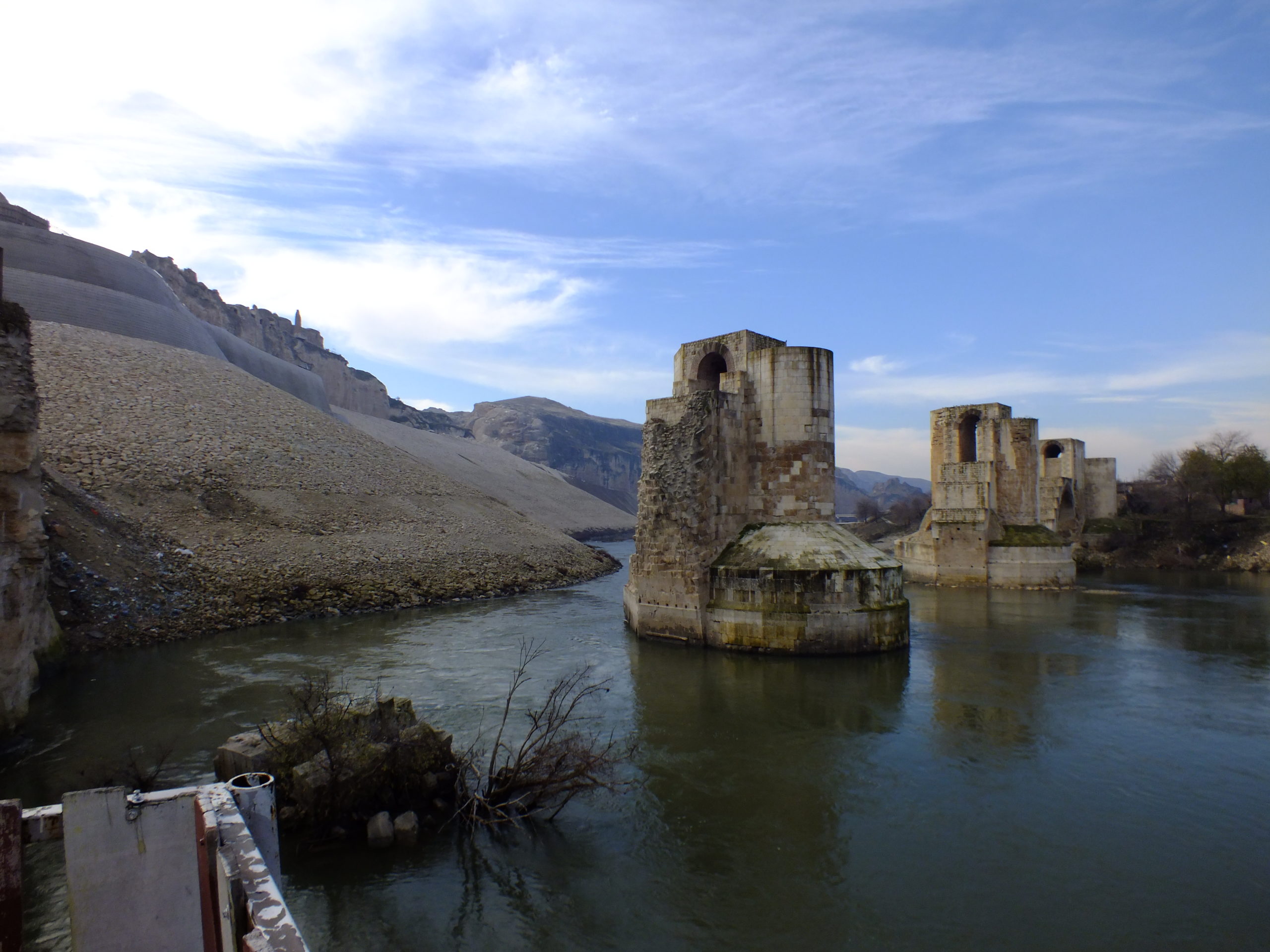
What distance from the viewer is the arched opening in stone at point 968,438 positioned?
95.3ft

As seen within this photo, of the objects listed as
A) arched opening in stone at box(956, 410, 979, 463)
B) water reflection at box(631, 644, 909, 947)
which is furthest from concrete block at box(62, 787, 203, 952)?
arched opening in stone at box(956, 410, 979, 463)

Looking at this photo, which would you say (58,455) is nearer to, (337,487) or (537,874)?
(337,487)

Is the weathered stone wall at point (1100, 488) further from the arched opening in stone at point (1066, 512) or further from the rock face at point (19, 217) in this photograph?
the rock face at point (19, 217)

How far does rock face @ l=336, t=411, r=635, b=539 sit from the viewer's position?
2222 inches

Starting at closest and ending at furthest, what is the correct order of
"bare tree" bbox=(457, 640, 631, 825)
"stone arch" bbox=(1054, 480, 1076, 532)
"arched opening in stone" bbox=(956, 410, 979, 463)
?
"bare tree" bbox=(457, 640, 631, 825) < "arched opening in stone" bbox=(956, 410, 979, 463) < "stone arch" bbox=(1054, 480, 1076, 532)

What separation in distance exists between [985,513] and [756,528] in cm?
1529

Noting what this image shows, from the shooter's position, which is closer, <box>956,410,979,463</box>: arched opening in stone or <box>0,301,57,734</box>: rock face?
<box>0,301,57,734</box>: rock face

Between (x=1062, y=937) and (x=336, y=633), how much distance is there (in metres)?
15.3

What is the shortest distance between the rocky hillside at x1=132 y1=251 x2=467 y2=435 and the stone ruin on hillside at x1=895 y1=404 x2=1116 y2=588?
189 feet

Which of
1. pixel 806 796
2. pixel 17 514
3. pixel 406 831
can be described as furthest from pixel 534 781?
pixel 17 514

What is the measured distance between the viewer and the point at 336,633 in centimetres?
1691

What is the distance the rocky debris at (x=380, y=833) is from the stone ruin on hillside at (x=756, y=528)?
8.89 m

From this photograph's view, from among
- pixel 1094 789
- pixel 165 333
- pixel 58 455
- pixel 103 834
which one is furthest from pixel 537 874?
pixel 165 333

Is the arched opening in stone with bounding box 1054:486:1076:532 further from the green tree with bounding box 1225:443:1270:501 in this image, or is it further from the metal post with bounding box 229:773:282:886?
the metal post with bounding box 229:773:282:886
